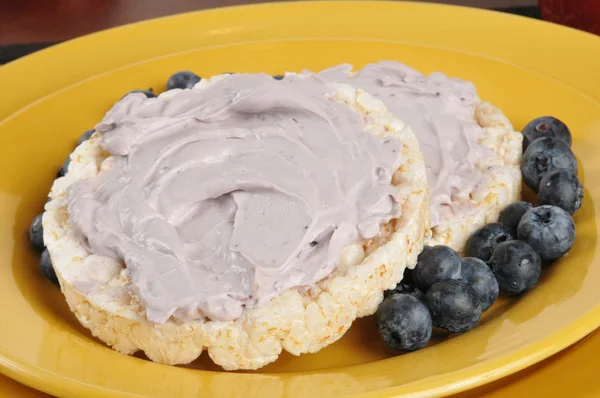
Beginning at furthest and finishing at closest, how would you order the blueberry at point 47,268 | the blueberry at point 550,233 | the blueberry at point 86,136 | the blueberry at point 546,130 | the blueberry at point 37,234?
the blueberry at point 86,136, the blueberry at point 546,130, the blueberry at point 37,234, the blueberry at point 47,268, the blueberry at point 550,233

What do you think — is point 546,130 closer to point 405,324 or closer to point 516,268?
point 516,268

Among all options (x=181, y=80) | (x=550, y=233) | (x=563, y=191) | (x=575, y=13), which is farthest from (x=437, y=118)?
(x=575, y=13)

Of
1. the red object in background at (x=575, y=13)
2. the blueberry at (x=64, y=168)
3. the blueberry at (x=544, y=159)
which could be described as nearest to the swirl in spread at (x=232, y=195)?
the blueberry at (x=64, y=168)

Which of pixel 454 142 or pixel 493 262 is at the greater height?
pixel 454 142

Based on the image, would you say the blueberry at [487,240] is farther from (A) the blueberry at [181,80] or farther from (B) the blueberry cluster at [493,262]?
(A) the blueberry at [181,80]

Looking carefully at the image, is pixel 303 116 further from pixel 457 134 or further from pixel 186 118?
pixel 457 134
